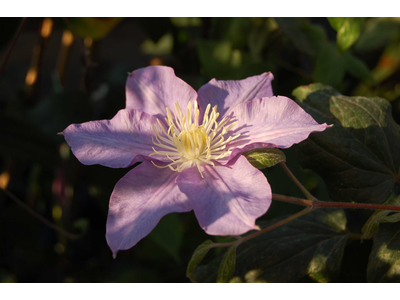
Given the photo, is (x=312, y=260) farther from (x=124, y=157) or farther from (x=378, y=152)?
(x=124, y=157)

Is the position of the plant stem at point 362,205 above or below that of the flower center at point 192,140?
below

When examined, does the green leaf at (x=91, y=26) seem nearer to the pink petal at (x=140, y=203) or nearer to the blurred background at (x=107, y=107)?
the blurred background at (x=107, y=107)

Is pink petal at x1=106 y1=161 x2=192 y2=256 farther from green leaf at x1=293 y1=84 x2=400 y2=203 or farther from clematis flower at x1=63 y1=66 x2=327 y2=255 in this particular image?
green leaf at x1=293 y1=84 x2=400 y2=203

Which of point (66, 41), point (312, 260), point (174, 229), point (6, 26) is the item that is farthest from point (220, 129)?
point (66, 41)

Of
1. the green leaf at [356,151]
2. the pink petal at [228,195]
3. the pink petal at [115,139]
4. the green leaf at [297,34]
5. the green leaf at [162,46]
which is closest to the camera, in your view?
the pink petal at [228,195]

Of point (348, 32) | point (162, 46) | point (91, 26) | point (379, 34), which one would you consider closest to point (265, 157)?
point (348, 32)

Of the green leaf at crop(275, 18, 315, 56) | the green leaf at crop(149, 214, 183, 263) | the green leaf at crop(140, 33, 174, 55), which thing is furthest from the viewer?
the green leaf at crop(140, 33, 174, 55)

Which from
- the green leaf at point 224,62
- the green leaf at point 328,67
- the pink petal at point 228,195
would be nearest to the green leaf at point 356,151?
the pink petal at point 228,195

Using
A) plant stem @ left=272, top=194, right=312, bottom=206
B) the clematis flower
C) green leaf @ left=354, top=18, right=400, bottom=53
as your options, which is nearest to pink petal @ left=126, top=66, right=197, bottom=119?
the clematis flower
